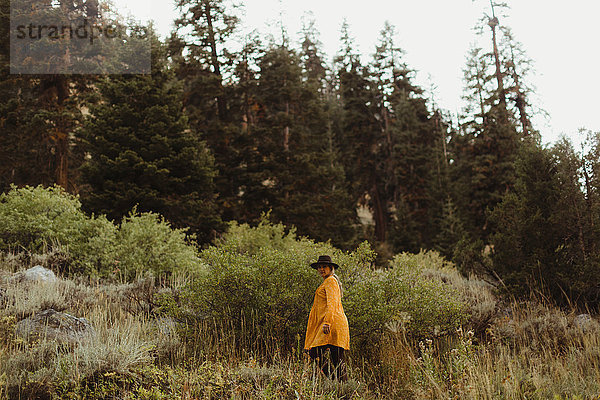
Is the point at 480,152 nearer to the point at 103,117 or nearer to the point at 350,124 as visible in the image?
the point at 350,124

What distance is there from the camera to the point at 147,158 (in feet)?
54.2

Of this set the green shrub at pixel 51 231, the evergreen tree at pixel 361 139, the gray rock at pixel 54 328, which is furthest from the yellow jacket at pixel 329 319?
the evergreen tree at pixel 361 139

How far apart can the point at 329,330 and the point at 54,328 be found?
403 cm

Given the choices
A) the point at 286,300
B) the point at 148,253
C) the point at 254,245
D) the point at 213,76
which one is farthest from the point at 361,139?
the point at 286,300

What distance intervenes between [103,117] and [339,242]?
534 inches

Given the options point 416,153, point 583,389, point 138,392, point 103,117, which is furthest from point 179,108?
point 416,153

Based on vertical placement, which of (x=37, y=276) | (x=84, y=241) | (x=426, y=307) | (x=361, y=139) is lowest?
(x=426, y=307)

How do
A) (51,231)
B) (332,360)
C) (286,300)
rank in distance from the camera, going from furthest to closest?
(51,231) < (286,300) < (332,360)

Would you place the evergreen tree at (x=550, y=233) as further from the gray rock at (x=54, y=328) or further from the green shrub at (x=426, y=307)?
the gray rock at (x=54, y=328)

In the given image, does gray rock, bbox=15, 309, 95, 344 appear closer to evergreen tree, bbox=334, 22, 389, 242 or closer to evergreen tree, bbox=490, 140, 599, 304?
evergreen tree, bbox=490, 140, 599, 304

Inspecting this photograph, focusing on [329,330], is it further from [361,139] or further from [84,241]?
[361,139]

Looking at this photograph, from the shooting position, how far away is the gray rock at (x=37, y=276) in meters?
8.84

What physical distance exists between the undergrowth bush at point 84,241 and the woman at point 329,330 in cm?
591

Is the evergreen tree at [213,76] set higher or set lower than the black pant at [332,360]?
higher
